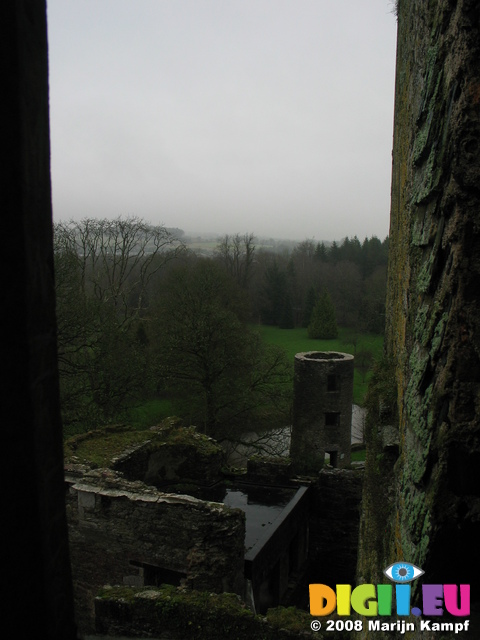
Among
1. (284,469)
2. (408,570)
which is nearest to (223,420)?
(284,469)

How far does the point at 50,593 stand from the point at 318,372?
1736cm

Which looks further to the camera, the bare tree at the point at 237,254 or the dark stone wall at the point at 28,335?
the bare tree at the point at 237,254

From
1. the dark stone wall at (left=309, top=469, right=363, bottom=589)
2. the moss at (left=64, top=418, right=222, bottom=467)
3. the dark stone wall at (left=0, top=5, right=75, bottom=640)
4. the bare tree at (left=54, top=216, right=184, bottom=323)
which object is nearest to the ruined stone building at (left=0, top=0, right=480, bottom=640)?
the dark stone wall at (left=0, top=5, right=75, bottom=640)

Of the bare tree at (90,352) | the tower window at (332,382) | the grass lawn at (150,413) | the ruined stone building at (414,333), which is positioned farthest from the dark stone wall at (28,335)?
the grass lawn at (150,413)

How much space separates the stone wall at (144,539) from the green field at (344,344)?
17179mm

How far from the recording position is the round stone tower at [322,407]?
18.3 meters

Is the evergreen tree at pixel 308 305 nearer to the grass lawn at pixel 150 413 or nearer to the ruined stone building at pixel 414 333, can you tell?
the grass lawn at pixel 150 413

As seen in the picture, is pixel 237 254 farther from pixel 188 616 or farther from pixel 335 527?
pixel 188 616

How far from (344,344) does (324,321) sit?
6306 millimetres

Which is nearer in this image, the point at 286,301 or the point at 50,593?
the point at 50,593

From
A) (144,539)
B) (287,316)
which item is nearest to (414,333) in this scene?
(144,539)

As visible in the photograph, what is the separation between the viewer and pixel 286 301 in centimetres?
4647

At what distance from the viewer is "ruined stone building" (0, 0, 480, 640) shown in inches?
43.8

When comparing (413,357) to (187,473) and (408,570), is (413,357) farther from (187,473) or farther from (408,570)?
(187,473)
